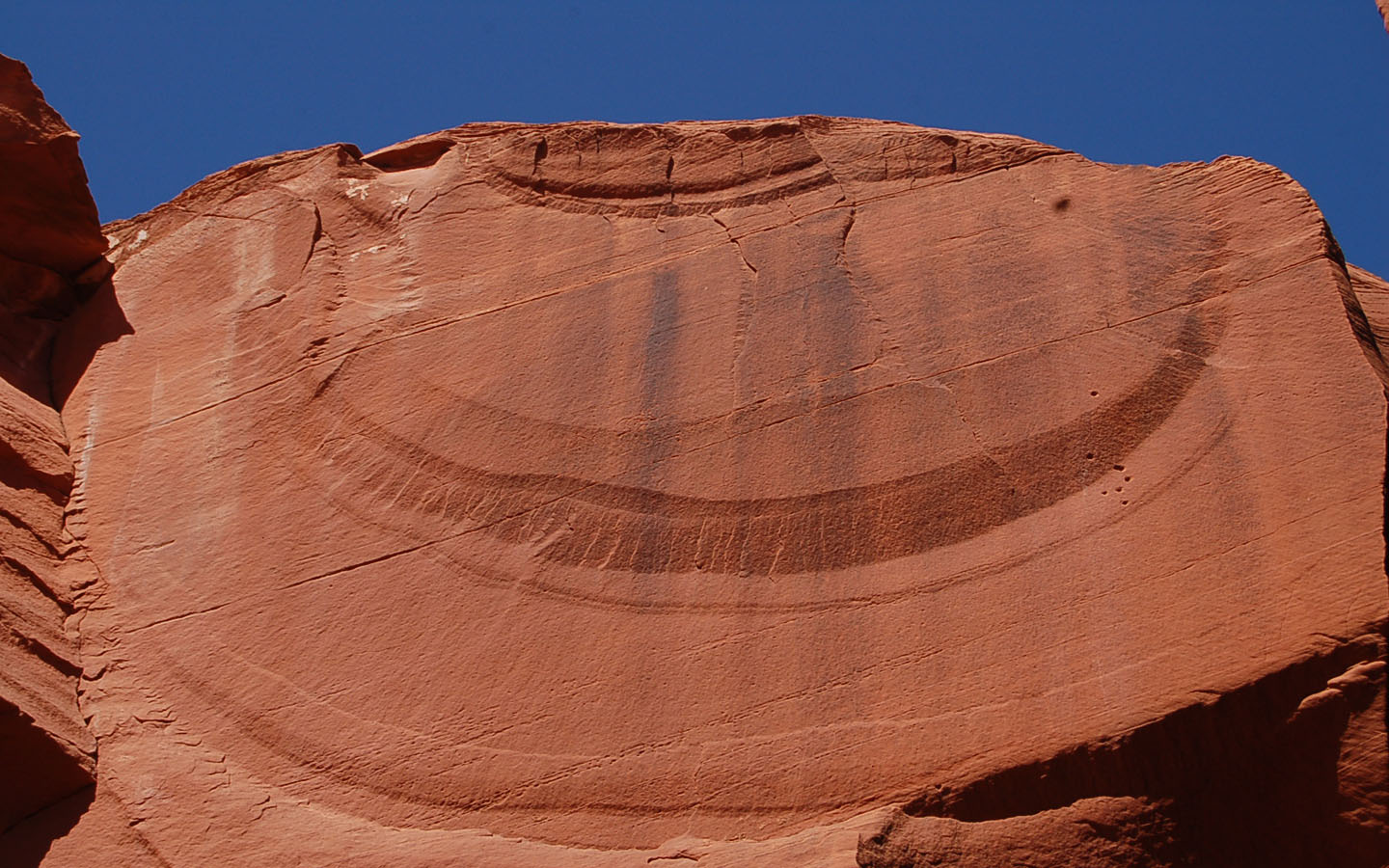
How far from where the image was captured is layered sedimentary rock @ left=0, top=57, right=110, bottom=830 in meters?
4.04

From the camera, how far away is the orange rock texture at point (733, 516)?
3.75 meters

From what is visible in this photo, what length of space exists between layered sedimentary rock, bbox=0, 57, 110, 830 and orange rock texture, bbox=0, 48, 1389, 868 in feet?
0.15

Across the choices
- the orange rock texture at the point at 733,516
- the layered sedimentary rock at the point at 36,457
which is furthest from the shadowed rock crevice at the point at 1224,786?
the layered sedimentary rock at the point at 36,457

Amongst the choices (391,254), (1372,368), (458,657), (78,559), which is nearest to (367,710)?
(458,657)

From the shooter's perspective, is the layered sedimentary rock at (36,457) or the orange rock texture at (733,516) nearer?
the orange rock texture at (733,516)

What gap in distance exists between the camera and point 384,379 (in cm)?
484

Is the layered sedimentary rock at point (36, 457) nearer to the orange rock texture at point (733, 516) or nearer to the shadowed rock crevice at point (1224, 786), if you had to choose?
the orange rock texture at point (733, 516)

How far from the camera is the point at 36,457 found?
4742 millimetres

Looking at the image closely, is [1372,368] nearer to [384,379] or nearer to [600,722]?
[600,722]

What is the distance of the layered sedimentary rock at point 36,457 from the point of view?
4039 mm

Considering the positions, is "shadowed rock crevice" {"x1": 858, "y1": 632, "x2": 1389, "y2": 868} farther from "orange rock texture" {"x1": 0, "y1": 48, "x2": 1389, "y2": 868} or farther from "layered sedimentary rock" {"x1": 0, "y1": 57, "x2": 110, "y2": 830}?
"layered sedimentary rock" {"x1": 0, "y1": 57, "x2": 110, "y2": 830}

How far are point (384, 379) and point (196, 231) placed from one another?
45.0 inches

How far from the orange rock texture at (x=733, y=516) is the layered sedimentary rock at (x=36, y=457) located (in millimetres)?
45

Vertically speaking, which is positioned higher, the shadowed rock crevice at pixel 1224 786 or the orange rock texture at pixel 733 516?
the orange rock texture at pixel 733 516
